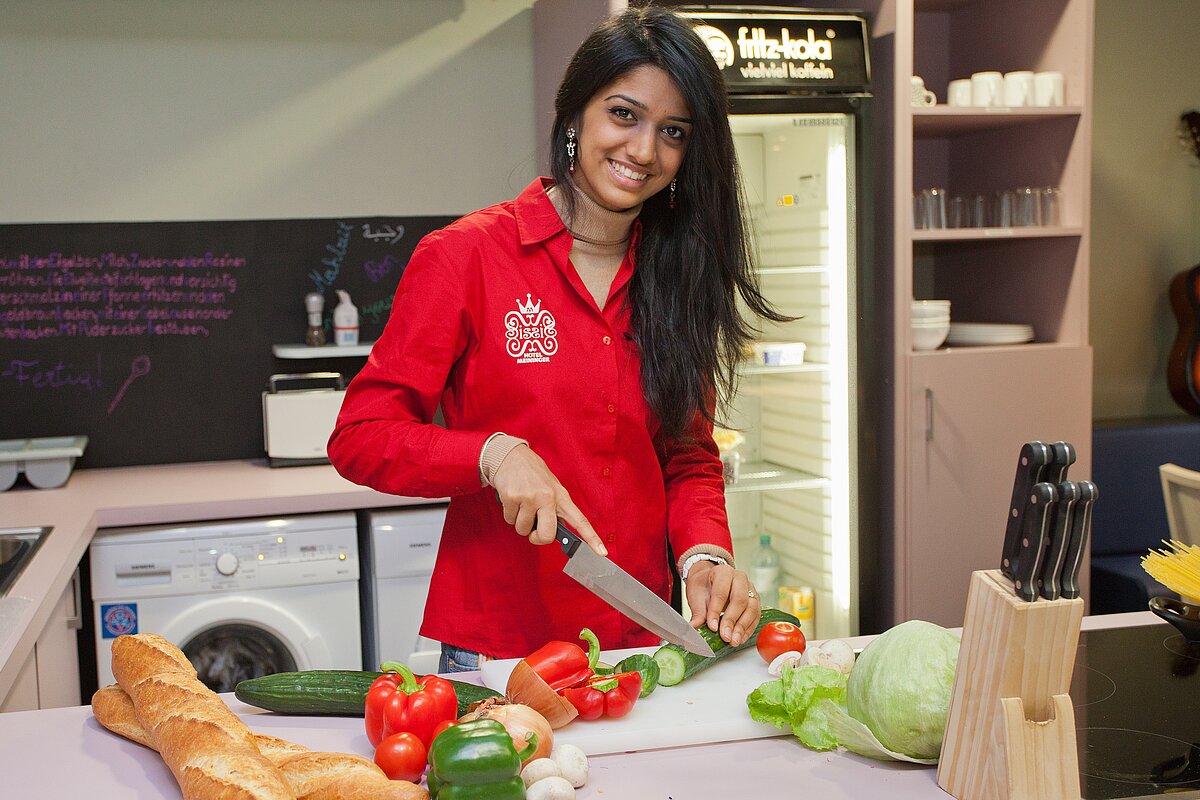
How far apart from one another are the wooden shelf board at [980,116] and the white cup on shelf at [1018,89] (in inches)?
1.5

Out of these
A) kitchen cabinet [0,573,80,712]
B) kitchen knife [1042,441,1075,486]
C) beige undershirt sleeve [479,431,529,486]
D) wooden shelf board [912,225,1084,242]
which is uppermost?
wooden shelf board [912,225,1084,242]

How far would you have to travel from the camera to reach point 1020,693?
119 cm

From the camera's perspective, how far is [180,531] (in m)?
3.00

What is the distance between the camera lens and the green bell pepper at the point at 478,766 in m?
1.12

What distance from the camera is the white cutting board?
140 cm

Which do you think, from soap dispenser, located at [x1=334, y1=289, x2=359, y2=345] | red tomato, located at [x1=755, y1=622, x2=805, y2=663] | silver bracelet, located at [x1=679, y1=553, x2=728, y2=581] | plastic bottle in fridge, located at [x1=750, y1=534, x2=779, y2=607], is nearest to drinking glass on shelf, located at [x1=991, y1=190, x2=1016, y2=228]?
plastic bottle in fridge, located at [x1=750, y1=534, x2=779, y2=607]

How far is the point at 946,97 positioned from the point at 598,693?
3.30 meters

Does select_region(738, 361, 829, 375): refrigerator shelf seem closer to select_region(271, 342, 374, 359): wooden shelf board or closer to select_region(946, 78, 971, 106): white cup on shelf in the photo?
select_region(946, 78, 971, 106): white cup on shelf

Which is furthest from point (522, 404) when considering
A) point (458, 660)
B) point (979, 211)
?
point (979, 211)

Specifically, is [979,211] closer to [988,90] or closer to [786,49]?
[988,90]

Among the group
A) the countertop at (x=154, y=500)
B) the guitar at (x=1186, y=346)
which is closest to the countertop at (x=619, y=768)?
the countertop at (x=154, y=500)

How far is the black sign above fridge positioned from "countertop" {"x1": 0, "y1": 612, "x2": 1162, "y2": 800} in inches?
87.2

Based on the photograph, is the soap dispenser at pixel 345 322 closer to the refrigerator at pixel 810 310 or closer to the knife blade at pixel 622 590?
the refrigerator at pixel 810 310

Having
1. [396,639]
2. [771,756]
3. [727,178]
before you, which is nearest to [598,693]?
[771,756]
